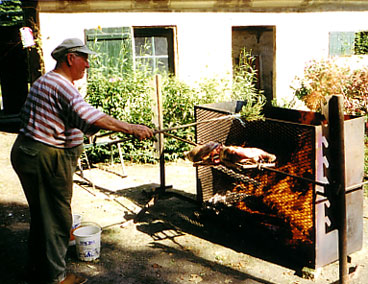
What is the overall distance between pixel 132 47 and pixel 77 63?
5.76m

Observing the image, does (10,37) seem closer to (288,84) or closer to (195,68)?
(195,68)

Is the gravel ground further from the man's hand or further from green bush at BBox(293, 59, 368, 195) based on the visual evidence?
green bush at BBox(293, 59, 368, 195)

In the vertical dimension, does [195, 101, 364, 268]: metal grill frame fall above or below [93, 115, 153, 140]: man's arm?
below

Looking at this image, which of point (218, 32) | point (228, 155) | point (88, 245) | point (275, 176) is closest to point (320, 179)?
point (275, 176)

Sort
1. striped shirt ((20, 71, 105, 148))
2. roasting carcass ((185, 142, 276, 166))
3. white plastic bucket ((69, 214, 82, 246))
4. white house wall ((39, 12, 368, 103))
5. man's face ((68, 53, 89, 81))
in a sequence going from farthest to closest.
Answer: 1. white house wall ((39, 12, 368, 103))
2. white plastic bucket ((69, 214, 82, 246))
3. roasting carcass ((185, 142, 276, 166))
4. man's face ((68, 53, 89, 81))
5. striped shirt ((20, 71, 105, 148))

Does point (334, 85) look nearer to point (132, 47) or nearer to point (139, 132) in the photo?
point (132, 47)

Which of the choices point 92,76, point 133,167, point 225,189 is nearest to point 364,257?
point 225,189

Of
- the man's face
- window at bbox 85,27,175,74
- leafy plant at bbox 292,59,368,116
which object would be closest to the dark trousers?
the man's face

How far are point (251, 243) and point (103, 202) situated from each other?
2.70 m

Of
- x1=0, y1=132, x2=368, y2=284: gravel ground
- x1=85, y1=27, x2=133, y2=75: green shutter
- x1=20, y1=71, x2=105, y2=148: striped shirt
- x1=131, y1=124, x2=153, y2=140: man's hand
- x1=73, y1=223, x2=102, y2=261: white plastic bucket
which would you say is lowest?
x1=0, y1=132, x2=368, y2=284: gravel ground

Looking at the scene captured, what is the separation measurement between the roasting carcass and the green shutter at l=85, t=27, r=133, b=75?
4.54 meters

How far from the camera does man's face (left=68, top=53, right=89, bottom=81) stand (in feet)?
13.3

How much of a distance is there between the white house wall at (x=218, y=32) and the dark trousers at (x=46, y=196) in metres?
5.69

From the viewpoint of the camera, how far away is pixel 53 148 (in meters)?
3.96
